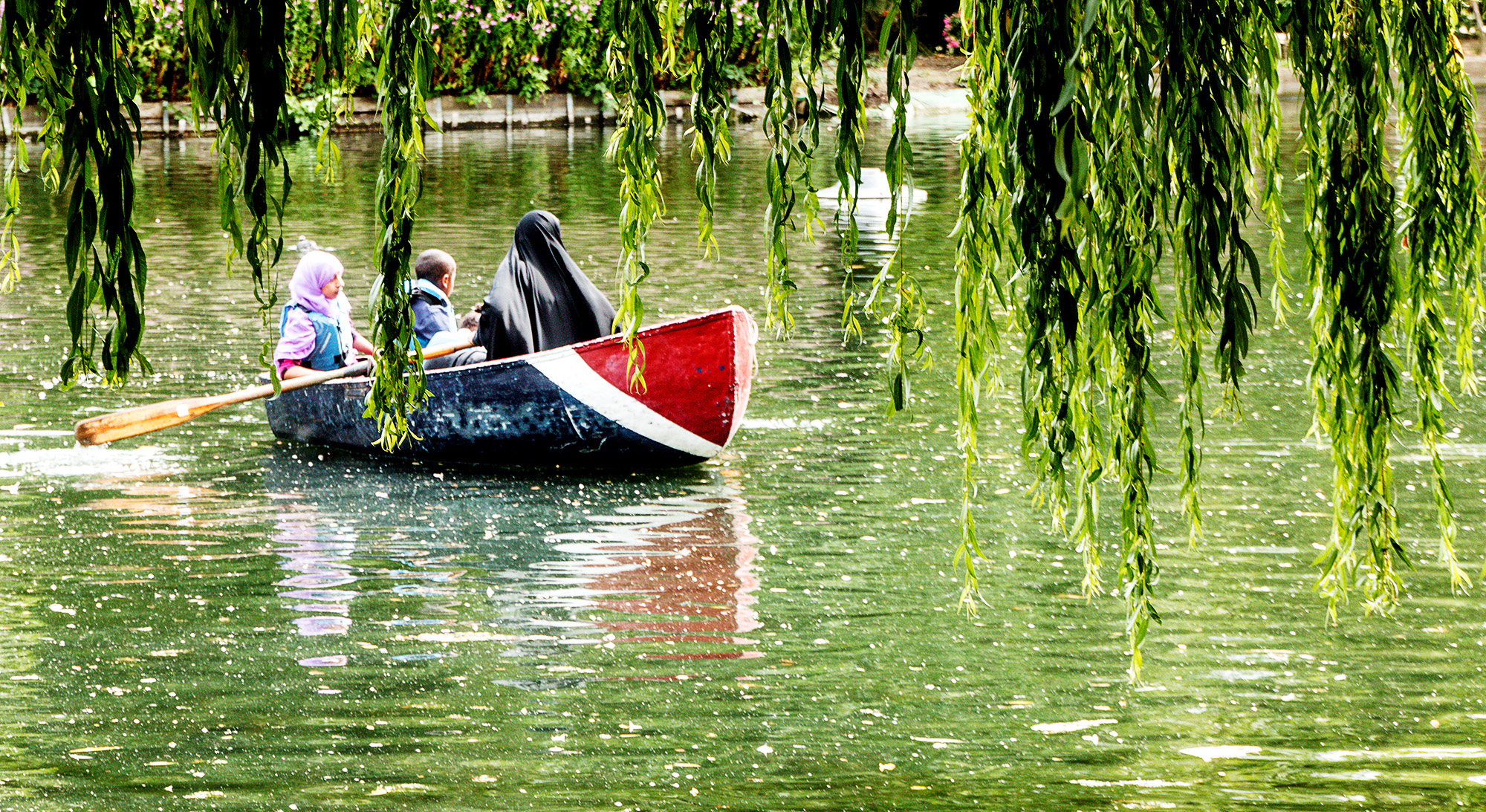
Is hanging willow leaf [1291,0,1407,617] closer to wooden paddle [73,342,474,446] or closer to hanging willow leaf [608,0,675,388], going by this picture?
hanging willow leaf [608,0,675,388]

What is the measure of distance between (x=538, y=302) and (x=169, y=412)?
2161 millimetres

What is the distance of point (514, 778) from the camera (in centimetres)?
583

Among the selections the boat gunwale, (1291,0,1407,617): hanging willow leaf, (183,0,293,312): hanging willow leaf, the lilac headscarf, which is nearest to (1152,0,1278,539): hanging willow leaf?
(1291,0,1407,617): hanging willow leaf

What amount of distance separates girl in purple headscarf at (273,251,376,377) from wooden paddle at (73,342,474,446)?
19 cm

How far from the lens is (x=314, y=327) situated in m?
11.2

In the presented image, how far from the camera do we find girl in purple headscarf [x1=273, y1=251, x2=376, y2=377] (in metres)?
11.0

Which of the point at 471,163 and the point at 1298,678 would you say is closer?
the point at 1298,678

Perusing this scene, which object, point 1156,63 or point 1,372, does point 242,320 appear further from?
point 1156,63

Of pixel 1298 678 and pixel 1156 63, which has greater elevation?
pixel 1156 63

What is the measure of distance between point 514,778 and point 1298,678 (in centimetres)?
278

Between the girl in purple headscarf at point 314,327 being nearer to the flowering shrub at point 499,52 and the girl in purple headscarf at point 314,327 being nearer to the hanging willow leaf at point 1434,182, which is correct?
the hanging willow leaf at point 1434,182

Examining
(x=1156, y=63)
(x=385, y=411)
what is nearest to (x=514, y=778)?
(x=385, y=411)

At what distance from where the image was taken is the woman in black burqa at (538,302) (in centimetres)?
1091

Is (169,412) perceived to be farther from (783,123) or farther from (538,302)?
(783,123)
